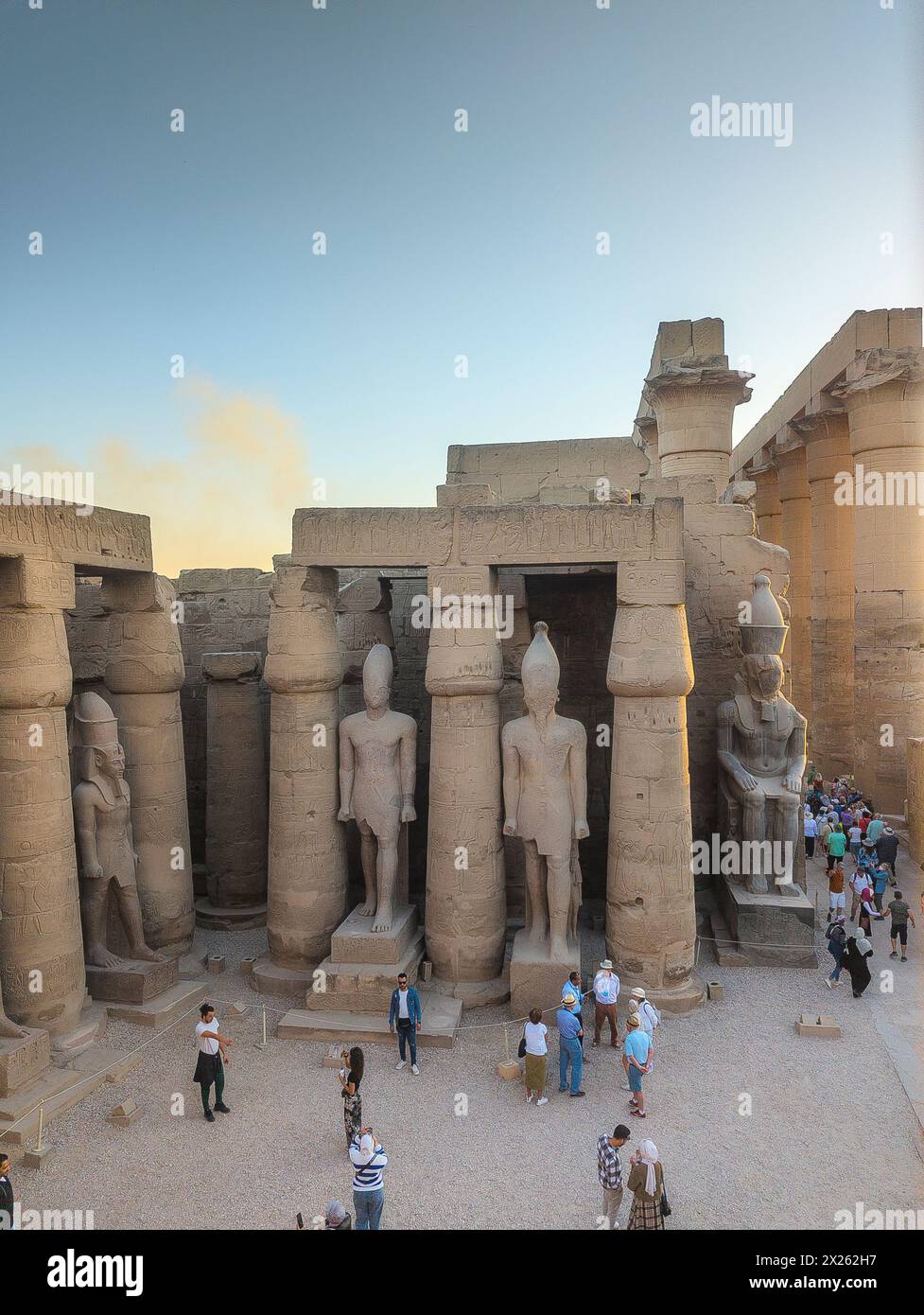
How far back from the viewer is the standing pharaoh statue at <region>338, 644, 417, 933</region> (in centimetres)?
1050

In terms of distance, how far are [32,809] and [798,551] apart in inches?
→ 913

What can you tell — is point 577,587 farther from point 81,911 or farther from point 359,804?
point 81,911

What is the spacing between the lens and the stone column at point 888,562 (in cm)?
1758

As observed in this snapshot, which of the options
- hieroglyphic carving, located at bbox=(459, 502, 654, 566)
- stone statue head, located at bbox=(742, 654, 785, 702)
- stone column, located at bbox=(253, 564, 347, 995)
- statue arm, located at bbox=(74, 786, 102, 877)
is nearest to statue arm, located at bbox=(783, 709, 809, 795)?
stone statue head, located at bbox=(742, 654, 785, 702)

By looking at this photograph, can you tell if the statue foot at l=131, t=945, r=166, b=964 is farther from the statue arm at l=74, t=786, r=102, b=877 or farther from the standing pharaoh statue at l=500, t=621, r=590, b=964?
the standing pharaoh statue at l=500, t=621, r=590, b=964

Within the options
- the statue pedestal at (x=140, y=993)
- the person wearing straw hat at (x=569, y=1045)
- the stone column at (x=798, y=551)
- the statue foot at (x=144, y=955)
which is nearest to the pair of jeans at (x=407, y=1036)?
the person wearing straw hat at (x=569, y=1045)

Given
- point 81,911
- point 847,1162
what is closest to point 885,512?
point 847,1162

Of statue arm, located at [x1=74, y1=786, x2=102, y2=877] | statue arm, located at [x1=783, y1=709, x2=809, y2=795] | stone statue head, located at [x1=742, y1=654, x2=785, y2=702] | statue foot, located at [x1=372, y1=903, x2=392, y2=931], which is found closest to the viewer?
statue arm, located at [x1=74, y1=786, x2=102, y2=877]

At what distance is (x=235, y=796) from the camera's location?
1321 cm

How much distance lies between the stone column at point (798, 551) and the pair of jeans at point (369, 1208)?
861 inches

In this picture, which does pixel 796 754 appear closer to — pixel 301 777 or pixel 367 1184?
pixel 301 777

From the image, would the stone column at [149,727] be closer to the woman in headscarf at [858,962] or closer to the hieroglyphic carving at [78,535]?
the hieroglyphic carving at [78,535]

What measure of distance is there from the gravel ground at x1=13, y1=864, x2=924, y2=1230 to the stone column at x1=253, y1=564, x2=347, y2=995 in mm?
1223

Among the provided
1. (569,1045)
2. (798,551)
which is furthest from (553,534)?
(798,551)
